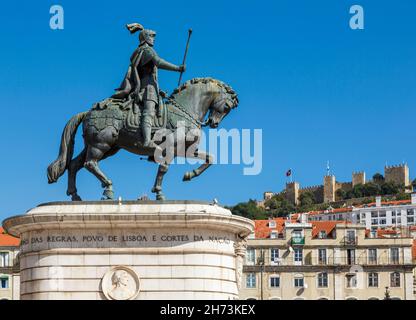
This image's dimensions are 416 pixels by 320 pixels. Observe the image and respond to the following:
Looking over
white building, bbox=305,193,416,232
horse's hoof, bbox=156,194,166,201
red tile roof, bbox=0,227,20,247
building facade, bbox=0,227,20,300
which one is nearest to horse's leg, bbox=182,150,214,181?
horse's hoof, bbox=156,194,166,201

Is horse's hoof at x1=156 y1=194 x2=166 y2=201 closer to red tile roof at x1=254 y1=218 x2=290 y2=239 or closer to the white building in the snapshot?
red tile roof at x1=254 y1=218 x2=290 y2=239

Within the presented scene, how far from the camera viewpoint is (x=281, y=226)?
323 ft

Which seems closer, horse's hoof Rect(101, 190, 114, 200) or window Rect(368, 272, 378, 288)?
horse's hoof Rect(101, 190, 114, 200)

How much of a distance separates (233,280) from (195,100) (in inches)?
182

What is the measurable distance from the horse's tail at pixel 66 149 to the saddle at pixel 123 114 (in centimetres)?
65

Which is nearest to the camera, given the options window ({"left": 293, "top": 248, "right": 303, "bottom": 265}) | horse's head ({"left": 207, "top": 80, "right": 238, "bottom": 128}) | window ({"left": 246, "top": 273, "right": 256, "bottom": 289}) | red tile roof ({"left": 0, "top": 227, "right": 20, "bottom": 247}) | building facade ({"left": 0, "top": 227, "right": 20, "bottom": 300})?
horse's head ({"left": 207, "top": 80, "right": 238, "bottom": 128})

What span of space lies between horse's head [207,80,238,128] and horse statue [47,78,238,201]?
1.13ft

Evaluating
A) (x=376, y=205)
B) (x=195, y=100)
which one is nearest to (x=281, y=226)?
(x=195, y=100)

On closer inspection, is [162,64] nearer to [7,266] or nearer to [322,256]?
[7,266]

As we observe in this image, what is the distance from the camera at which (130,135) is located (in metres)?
27.0

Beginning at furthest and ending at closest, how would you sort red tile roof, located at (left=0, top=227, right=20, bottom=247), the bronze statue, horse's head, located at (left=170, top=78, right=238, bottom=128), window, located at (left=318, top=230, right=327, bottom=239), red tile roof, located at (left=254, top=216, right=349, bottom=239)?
red tile roof, located at (left=254, top=216, right=349, bottom=239) < window, located at (left=318, top=230, right=327, bottom=239) < red tile roof, located at (left=0, top=227, right=20, bottom=247) < horse's head, located at (left=170, top=78, right=238, bottom=128) < the bronze statue

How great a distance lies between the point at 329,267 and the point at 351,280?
6.67ft

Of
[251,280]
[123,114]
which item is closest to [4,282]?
[251,280]

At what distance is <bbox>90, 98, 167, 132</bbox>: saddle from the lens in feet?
88.6
